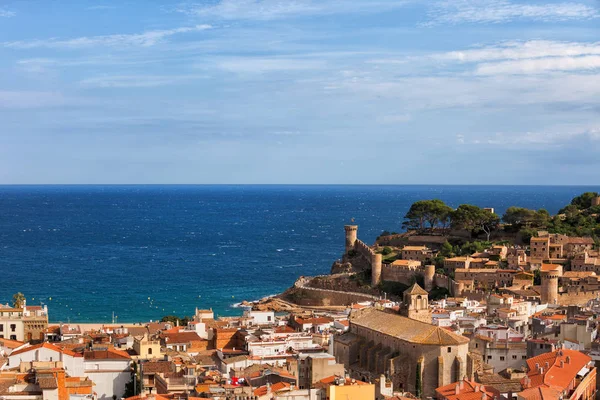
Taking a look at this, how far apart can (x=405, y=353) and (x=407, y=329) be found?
1393mm

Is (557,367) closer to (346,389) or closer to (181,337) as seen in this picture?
(346,389)

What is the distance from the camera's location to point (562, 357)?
93.4 ft

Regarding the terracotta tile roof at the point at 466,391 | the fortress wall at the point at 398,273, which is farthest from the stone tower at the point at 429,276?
the terracotta tile roof at the point at 466,391

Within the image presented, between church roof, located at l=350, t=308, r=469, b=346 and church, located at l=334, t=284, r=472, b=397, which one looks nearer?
church, located at l=334, t=284, r=472, b=397

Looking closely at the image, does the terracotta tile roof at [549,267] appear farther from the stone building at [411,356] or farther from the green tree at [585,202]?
the green tree at [585,202]

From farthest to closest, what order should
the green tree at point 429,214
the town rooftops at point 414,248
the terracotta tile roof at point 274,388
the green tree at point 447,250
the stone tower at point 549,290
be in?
the green tree at point 429,214 < the town rooftops at point 414,248 < the green tree at point 447,250 < the stone tower at point 549,290 < the terracotta tile roof at point 274,388

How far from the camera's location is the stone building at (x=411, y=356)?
3091 cm

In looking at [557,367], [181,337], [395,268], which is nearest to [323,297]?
[395,268]

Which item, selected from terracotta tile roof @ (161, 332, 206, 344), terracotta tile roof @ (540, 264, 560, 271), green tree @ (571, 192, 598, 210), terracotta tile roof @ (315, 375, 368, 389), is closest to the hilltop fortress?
terracotta tile roof @ (540, 264, 560, 271)

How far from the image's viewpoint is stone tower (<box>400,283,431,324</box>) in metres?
38.7

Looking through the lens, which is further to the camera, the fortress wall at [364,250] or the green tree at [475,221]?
the green tree at [475,221]

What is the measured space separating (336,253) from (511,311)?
59937 mm

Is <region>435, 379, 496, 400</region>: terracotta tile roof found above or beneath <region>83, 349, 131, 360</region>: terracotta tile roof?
beneath

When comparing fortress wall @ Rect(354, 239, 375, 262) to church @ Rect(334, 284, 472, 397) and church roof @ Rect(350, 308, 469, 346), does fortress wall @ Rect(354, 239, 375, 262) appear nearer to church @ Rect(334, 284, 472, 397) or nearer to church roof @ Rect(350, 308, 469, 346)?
church roof @ Rect(350, 308, 469, 346)
